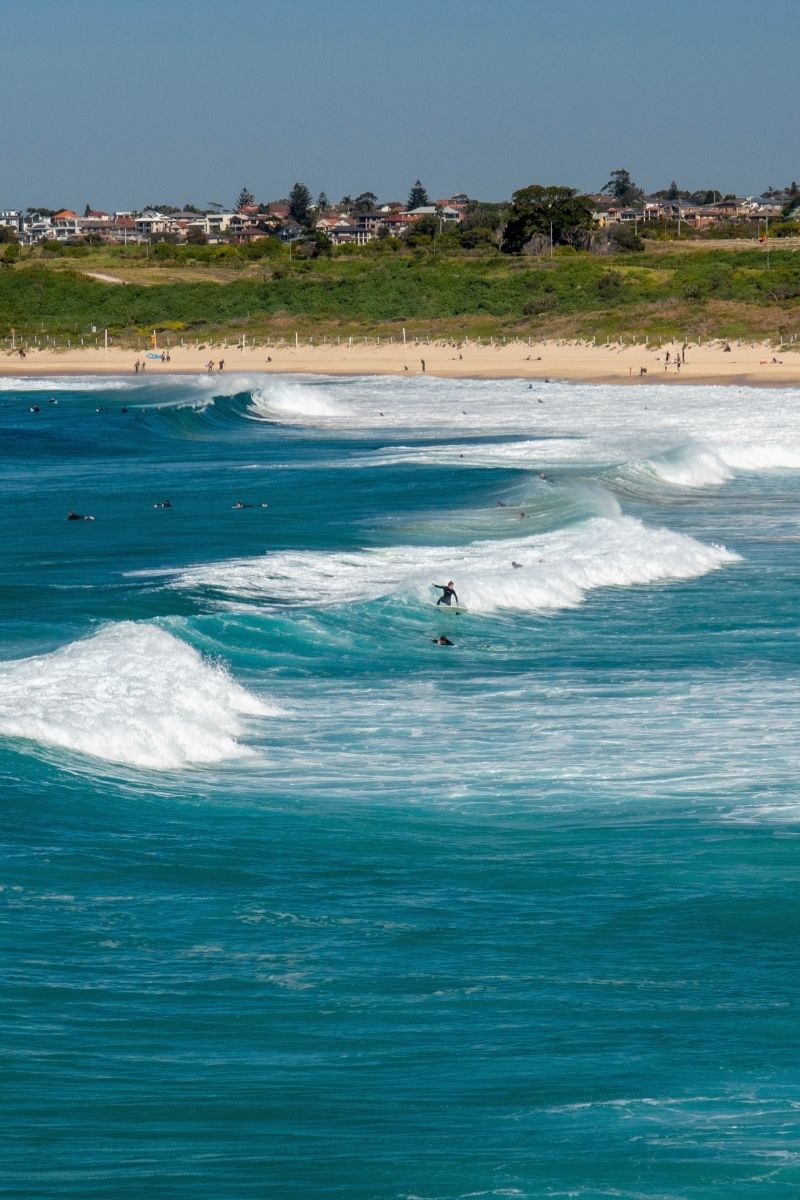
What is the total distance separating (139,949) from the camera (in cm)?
1208

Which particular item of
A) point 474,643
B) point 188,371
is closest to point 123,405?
point 188,371

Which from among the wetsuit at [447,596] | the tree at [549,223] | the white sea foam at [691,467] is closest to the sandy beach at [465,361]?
the white sea foam at [691,467]

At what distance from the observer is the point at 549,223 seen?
13288 centimetres

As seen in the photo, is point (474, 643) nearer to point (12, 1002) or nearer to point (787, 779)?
point (787, 779)

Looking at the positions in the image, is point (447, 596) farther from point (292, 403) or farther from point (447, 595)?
point (292, 403)

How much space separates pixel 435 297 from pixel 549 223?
28.6m

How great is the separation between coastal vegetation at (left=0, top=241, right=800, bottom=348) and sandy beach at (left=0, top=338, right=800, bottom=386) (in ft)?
10.5

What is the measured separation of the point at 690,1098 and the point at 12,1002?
4.46 m

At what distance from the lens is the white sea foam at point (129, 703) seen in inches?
696

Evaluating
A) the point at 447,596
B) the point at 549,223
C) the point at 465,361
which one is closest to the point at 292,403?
the point at 465,361

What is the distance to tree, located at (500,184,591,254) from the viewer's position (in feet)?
436

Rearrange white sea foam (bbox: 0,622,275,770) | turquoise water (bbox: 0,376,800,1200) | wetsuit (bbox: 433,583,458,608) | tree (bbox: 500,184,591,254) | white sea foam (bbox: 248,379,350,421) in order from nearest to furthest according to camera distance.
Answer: turquoise water (bbox: 0,376,800,1200)
white sea foam (bbox: 0,622,275,770)
wetsuit (bbox: 433,583,458,608)
white sea foam (bbox: 248,379,350,421)
tree (bbox: 500,184,591,254)

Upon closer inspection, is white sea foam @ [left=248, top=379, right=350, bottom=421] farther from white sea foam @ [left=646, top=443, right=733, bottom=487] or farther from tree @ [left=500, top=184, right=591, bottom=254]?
tree @ [left=500, top=184, right=591, bottom=254]

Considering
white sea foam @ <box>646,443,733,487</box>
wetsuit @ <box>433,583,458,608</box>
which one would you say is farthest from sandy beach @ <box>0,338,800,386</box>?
wetsuit @ <box>433,583,458,608</box>
